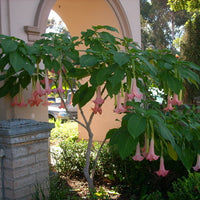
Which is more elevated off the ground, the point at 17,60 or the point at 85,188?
the point at 17,60

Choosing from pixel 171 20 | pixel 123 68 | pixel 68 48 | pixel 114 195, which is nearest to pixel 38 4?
pixel 68 48

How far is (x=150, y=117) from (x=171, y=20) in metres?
32.4

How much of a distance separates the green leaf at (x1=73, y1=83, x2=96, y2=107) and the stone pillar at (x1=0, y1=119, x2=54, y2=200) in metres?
0.58

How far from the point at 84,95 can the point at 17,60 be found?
702 mm

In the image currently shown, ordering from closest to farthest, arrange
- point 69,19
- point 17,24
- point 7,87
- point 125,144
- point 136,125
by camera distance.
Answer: point 136,125 < point 125,144 < point 7,87 < point 17,24 < point 69,19

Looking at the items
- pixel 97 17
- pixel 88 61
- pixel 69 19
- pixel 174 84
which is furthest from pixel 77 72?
pixel 69 19

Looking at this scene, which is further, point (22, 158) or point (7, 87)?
point (7, 87)

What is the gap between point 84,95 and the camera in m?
2.70

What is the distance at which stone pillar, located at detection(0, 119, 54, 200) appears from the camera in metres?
2.78

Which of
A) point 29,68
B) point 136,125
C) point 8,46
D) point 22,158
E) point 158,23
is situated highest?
point 158,23

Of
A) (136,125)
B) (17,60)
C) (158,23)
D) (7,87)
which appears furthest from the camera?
(158,23)

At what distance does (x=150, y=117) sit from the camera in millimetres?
2082

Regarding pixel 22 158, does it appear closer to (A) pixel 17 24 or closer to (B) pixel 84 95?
(B) pixel 84 95

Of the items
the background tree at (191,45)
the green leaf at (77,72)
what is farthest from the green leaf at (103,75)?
the background tree at (191,45)
